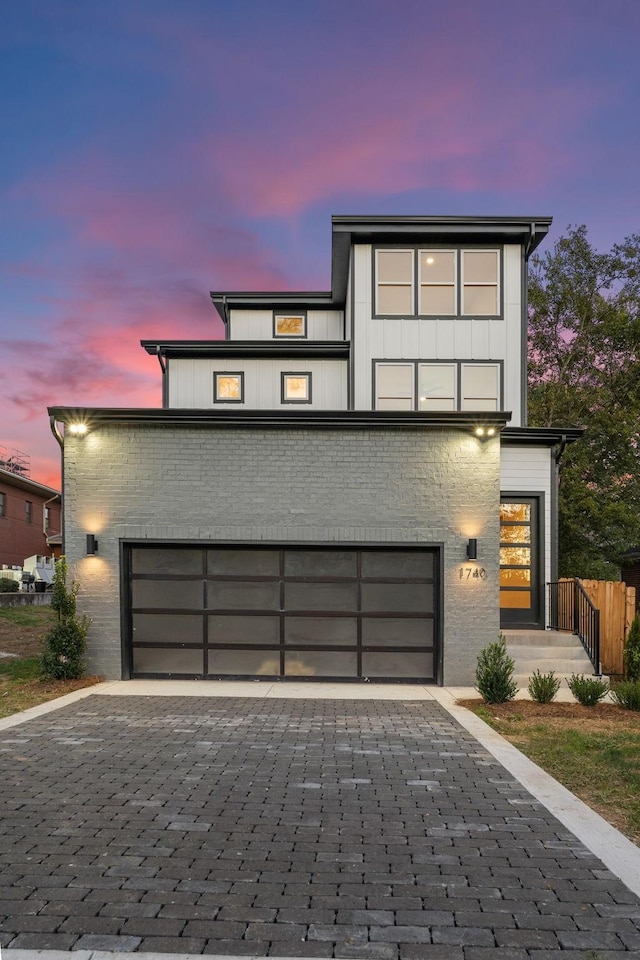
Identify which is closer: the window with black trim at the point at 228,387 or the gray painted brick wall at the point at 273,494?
the gray painted brick wall at the point at 273,494

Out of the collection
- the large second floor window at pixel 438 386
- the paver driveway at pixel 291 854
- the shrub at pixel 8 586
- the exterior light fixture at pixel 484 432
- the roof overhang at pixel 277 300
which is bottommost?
the shrub at pixel 8 586

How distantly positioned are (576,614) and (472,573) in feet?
9.41

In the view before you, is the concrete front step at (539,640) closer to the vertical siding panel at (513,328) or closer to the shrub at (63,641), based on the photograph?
the vertical siding panel at (513,328)

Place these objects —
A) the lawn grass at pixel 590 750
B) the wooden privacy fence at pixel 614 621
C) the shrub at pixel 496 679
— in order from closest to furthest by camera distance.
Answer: the lawn grass at pixel 590 750, the shrub at pixel 496 679, the wooden privacy fence at pixel 614 621

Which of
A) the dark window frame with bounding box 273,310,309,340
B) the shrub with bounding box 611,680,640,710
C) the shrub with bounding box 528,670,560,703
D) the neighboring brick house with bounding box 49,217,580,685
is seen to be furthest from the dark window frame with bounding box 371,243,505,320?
the shrub with bounding box 611,680,640,710

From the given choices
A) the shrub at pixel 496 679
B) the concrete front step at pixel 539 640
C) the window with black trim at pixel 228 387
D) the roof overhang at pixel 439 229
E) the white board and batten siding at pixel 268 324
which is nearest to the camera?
the shrub at pixel 496 679

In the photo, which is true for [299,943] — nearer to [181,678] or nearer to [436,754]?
[436,754]

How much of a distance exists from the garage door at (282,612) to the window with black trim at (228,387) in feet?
23.6

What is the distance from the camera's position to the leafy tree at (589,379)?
77.6 ft

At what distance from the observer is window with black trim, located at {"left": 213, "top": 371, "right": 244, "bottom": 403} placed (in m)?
17.6

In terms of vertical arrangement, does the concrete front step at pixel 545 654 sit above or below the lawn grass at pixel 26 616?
above

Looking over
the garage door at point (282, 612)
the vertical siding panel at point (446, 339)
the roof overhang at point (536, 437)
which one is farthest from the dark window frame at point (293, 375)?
the garage door at point (282, 612)

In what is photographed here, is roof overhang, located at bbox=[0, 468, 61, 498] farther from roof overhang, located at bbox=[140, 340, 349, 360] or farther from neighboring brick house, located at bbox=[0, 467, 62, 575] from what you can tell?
roof overhang, located at bbox=[140, 340, 349, 360]

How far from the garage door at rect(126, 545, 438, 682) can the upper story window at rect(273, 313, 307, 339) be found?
9692 mm
